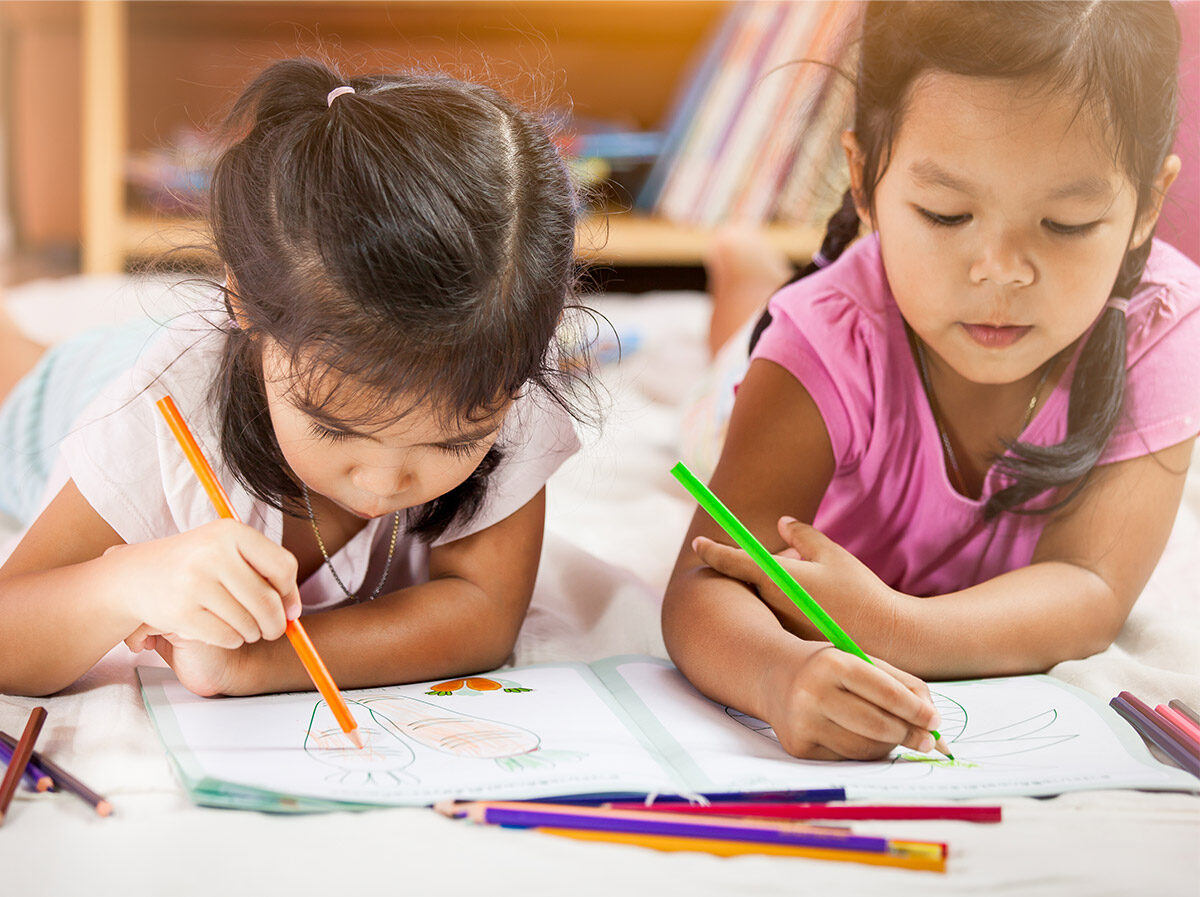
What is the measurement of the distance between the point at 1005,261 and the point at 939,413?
171 mm

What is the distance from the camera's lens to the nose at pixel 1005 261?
0.66 meters

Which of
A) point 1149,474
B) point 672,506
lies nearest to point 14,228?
point 672,506

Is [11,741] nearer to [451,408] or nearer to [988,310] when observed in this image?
[451,408]

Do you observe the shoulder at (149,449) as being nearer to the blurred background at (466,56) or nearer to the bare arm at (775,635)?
the bare arm at (775,635)

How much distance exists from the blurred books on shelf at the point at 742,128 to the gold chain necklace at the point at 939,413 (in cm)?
105

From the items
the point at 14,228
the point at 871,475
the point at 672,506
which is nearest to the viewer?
the point at 871,475

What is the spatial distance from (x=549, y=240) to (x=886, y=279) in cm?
31

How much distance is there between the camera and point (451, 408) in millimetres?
567

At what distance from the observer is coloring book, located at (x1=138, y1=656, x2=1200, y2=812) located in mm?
510

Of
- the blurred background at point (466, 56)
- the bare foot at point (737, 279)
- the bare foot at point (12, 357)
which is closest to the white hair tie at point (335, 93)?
the bare foot at point (12, 357)

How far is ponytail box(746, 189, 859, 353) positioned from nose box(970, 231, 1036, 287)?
0.67ft

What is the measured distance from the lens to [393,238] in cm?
54

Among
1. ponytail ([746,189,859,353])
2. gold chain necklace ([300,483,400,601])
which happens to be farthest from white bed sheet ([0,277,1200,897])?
ponytail ([746,189,859,353])

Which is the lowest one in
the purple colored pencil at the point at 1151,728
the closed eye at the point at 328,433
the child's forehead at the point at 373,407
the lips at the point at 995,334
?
the purple colored pencil at the point at 1151,728
